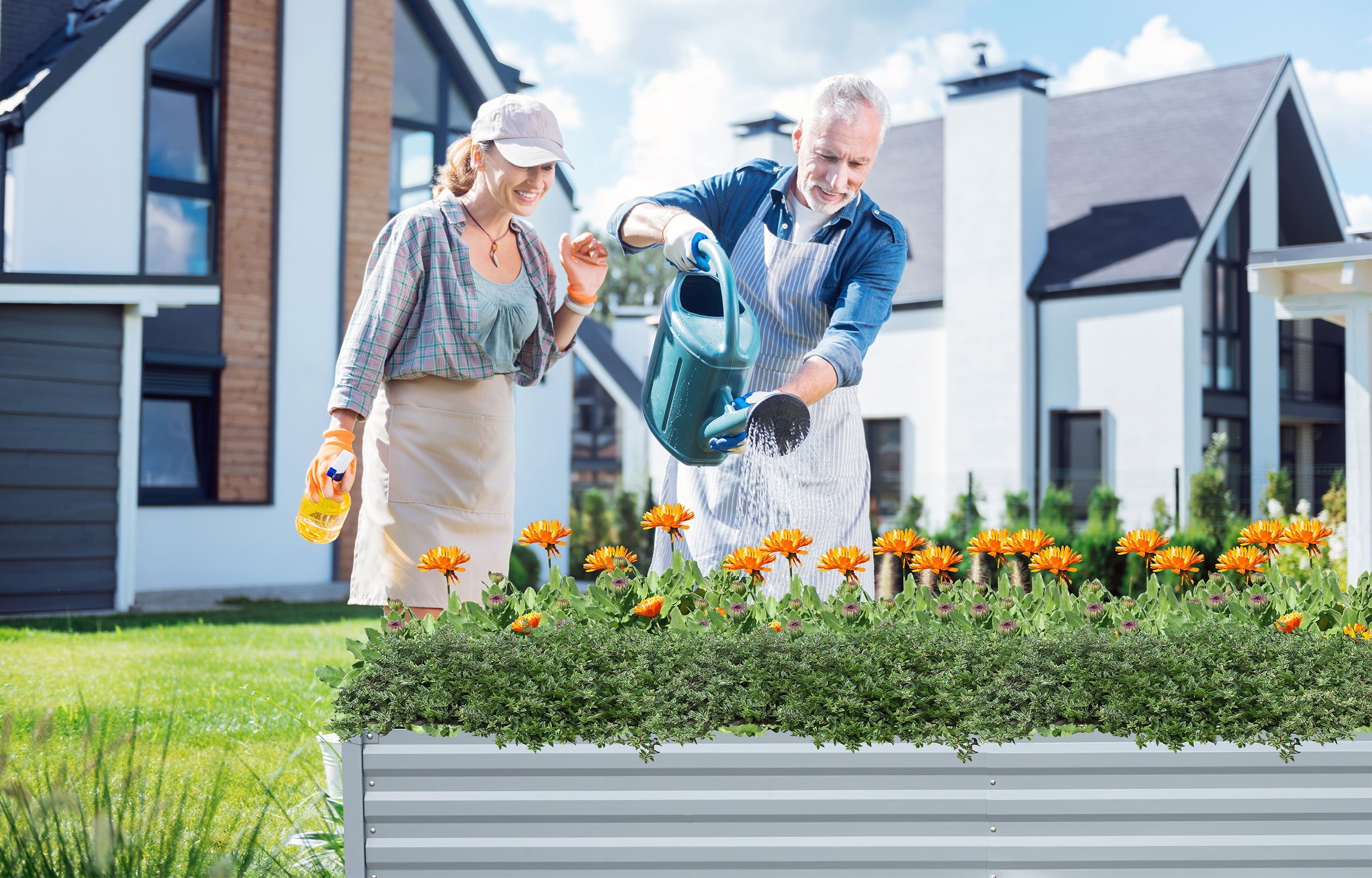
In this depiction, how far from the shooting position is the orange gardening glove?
251 cm

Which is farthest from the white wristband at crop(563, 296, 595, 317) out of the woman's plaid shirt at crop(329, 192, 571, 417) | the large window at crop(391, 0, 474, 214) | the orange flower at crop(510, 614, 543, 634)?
the large window at crop(391, 0, 474, 214)

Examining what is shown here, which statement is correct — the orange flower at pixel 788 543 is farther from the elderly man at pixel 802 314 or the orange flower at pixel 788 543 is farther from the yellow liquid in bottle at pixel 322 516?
the yellow liquid in bottle at pixel 322 516

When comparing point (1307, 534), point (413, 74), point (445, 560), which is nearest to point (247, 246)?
point (413, 74)

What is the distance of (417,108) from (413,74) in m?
0.39

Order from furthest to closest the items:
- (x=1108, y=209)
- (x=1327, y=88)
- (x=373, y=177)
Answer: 1. (x=1327, y=88)
2. (x=1108, y=209)
3. (x=373, y=177)

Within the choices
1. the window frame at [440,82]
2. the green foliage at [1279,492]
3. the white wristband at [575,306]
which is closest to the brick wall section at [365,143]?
the window frame at [440,82]

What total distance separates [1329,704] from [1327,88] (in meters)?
93.6

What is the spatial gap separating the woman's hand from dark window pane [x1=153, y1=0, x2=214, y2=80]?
10.7 meters

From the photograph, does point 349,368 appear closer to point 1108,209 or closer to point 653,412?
point 653,412

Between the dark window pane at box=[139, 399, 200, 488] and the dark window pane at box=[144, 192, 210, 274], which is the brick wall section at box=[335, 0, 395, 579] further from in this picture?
the dark window pane at box=[139, 399, 200, 488]

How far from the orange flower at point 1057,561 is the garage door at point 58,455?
9059 millimetres

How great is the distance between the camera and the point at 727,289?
2436 mm

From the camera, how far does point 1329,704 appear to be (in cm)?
209

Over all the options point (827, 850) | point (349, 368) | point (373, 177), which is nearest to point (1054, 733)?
point (827, 850)
